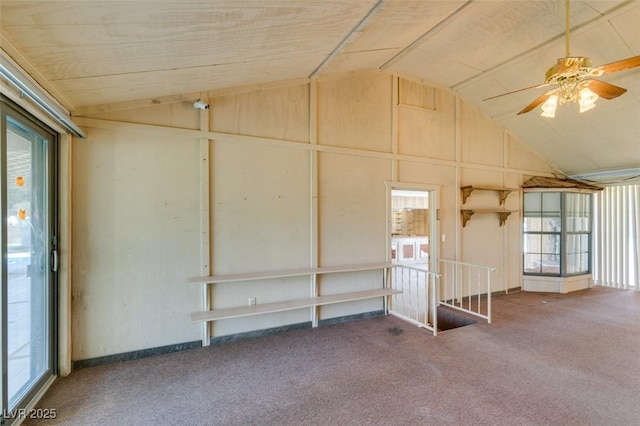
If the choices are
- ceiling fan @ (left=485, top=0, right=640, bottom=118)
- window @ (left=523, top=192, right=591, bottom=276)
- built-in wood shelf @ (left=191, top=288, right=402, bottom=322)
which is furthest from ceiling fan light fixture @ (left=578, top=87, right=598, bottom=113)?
window @ (left=523, top=192, right=591, bottom=276)

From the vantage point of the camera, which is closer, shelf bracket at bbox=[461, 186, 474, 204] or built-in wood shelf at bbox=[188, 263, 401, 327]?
built-in wood shelf at bbox=[188, 263, 401, 327]

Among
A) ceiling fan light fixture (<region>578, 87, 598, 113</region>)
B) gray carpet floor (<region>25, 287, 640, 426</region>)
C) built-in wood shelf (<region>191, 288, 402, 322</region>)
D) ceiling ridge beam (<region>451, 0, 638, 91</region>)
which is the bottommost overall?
gray carpet floor (<region>25, 287, 640, 426</region>)

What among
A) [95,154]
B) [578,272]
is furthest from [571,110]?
[95,154]

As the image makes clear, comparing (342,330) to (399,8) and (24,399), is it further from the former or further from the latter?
(399,8)

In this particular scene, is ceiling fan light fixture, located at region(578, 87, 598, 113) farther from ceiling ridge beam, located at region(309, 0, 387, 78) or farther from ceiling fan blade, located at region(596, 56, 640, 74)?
ceiling ridge beam, located at region(309, 0, 387, 78)

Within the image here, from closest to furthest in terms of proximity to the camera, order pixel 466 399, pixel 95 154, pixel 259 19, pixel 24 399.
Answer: pixel 259 19 < pixel 24 399 < pixel 466 399 < pixel 95 154

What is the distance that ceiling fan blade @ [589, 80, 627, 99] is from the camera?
252 centimetres

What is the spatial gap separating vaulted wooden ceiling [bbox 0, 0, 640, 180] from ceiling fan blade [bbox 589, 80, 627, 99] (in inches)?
38.0

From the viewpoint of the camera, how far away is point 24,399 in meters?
2.13

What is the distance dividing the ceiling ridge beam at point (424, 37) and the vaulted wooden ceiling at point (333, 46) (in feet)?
0.07

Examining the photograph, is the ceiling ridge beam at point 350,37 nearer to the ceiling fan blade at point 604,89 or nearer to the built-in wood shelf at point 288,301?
the ceiling fan blade at point 604,89

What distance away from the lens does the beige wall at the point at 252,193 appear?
113 inches

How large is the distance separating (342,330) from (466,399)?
1664mm

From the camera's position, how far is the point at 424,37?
346 centimetres
